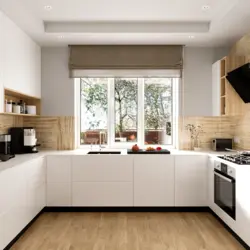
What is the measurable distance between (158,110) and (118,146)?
0.83m

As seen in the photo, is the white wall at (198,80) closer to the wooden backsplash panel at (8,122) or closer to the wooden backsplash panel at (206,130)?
the wooden backsplash panel at (206,130)

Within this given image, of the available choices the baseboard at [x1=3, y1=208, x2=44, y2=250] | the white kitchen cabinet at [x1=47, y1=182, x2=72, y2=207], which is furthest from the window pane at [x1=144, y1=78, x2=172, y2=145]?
the baseboard at [x1=3, y1=208, x2=44, y2=250]

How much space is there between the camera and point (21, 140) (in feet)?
12.9

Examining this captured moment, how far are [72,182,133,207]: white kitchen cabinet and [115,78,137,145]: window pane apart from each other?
91cm

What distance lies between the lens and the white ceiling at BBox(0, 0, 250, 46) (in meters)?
3.12

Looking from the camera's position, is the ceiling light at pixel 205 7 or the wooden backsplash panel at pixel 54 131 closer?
the ceiling light at pixel 205 7

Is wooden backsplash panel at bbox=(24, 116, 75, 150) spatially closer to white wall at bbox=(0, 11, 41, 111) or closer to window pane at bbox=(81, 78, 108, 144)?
window pane at bbox=(81, 78, 108, 144)

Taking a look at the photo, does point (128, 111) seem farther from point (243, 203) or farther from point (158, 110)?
point (243, 203)

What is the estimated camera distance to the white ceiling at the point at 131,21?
123 inches

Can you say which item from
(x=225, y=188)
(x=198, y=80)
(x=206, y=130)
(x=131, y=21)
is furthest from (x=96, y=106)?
(x=225, y=188)

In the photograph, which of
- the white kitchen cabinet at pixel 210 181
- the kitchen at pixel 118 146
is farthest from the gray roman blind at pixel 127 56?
the white kitchen cabinet at pixel 210 181

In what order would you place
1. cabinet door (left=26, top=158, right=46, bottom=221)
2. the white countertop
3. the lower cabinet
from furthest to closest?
cabinet door (left=26, top=158, right=46, bottom=221), the white countertop, the lower cabinet

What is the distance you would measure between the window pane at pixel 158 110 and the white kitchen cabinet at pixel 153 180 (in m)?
0.74

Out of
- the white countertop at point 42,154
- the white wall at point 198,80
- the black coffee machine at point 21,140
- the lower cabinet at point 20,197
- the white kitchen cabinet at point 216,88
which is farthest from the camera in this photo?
the white wall at point 198,80
